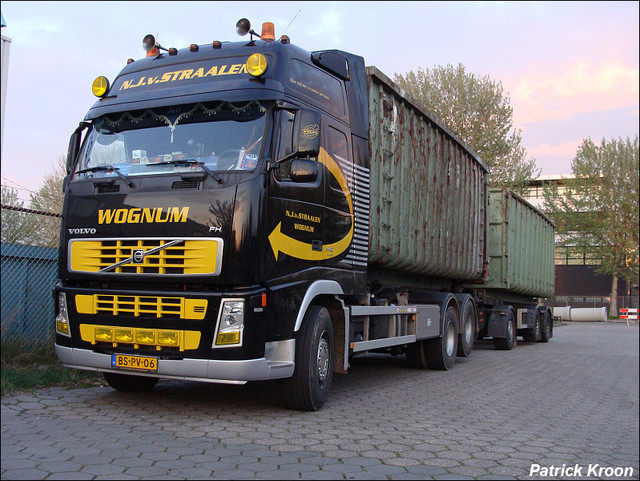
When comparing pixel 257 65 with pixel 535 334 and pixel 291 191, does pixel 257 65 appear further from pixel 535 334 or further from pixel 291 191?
pixel 535 334

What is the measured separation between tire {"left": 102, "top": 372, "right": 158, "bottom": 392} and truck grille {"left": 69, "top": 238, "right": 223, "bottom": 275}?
1.42 m

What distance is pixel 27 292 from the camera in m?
7.86

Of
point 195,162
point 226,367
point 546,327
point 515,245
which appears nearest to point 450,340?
point 515,245

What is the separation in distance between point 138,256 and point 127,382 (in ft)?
6.23

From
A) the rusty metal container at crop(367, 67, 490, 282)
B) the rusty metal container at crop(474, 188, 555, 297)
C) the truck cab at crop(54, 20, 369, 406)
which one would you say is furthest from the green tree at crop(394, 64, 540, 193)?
the truck cab at crop(54, 20, 369, 406)

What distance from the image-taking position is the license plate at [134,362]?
211 inches

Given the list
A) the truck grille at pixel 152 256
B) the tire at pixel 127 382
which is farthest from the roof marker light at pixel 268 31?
the tire at pixel 127 382

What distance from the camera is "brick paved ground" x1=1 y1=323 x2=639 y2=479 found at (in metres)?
4.11

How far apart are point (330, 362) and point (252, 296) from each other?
154 cm

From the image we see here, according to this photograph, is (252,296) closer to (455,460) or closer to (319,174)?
(319,174)

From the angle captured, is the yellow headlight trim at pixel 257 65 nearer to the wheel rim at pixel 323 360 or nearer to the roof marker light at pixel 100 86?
the roof marker light at pixel 100 86

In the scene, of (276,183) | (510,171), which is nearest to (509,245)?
(276,183)

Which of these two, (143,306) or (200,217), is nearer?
(200,217)

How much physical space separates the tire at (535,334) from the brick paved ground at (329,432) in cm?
1015
